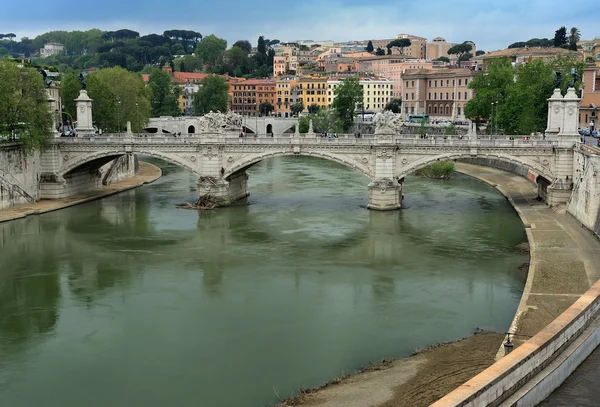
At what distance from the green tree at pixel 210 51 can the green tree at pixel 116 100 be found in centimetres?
10876

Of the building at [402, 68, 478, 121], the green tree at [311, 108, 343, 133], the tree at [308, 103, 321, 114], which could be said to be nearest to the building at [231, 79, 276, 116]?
the tree at [308, 103, 321, 114]

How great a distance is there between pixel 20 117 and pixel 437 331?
29.1 meters

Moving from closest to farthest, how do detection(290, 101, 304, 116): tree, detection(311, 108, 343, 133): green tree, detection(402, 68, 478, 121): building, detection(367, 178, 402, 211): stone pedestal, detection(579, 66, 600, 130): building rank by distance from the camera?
1. detection(367, 178, 402, 211): stone pedestal
2. detection(579, 66, 600, 130): building
3. detection(311, 108, 343, 133): green tree
4. detection(402, 68, 478, 121): building
5. detection(290, 101, 304, 116): tree

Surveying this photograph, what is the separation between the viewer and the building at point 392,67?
121912 mm

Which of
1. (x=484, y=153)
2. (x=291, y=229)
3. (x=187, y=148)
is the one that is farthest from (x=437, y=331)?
(x=187, y=148)

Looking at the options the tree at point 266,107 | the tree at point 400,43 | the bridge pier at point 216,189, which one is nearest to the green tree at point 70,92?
the bridge pier at point 216,189

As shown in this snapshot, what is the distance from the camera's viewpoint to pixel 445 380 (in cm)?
1667

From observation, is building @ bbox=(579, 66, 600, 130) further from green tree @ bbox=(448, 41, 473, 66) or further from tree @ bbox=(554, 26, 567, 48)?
green tree @ bbox=(448, 41, 473, 66)

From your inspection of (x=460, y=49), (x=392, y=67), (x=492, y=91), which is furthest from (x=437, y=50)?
(x=492, y=91)

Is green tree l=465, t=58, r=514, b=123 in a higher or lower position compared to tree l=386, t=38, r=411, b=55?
lower

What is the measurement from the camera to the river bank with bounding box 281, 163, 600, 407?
52.9 ft

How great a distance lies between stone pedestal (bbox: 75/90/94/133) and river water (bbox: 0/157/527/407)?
203 inches

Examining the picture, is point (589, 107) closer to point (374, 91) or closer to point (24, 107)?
point (24, 107)

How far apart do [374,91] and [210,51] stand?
67.5 meters
